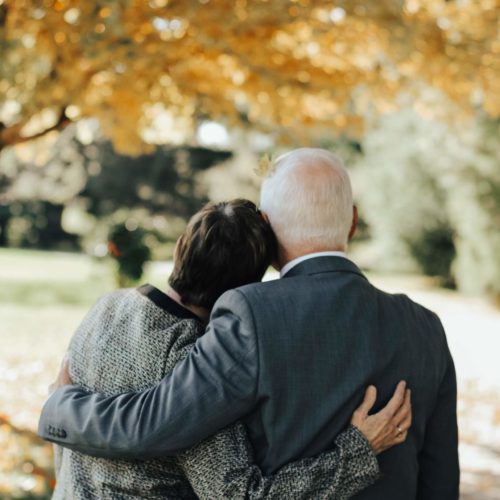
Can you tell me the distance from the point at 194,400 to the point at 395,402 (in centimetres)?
48

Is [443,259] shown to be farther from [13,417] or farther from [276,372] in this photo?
[276,372]

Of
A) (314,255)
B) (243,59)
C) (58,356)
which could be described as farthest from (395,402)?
(58,356)

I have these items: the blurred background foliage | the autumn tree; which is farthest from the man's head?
the autumn tree

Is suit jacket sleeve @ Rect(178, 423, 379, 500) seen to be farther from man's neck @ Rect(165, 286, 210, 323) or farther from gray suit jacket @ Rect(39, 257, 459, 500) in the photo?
man's neck @ Rect(165, 286, 210, 323)

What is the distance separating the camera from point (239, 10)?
373 centimetres

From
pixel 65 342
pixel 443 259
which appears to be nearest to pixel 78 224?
pixel 443 259

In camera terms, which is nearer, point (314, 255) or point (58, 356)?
point (314, 255)

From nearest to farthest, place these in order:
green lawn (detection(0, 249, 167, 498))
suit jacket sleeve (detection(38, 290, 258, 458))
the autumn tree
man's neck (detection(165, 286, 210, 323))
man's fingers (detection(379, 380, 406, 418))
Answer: suit jacket sleeve (detection(38, 290, 258, 458))
man's fingers (detection(379, 380, 406, 418))
man's neck (detection(165, 286, 210, 323))
the autumn tree
green lawn (detection(0, 249, 167, 498))

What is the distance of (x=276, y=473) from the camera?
1563 millimetres

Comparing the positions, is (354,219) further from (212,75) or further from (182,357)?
(212,75)

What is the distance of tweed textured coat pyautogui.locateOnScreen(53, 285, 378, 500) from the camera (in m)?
1.55

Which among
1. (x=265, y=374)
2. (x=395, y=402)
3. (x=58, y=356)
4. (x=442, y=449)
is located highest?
(x=265, y=374)

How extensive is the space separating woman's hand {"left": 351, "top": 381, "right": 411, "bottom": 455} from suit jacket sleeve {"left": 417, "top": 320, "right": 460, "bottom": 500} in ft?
0.57

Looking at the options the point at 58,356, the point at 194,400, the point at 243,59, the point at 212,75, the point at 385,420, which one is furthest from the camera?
the point at 58,356
